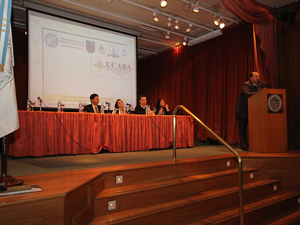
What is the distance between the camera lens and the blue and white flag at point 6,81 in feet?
4.75

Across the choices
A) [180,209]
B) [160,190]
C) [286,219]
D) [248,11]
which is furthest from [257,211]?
[248,11]

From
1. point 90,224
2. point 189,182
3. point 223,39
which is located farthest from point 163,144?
point 223,39

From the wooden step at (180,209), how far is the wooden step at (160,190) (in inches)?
2.6

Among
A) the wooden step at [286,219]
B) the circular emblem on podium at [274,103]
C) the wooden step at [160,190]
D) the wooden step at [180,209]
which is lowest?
the wooden step at [286,219]

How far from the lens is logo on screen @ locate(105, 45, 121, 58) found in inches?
247

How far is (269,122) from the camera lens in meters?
3.85

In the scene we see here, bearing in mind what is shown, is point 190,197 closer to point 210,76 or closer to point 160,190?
point 160,190

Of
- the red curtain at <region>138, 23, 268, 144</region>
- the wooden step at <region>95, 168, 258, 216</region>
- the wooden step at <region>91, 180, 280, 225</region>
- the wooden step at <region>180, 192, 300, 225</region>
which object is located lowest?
the wooden step at <region>180, 192, 300, 225</region>

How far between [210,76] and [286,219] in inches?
191

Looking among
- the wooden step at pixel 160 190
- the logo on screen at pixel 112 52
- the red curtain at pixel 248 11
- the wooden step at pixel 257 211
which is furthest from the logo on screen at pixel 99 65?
the wooden step at pixel 257 211

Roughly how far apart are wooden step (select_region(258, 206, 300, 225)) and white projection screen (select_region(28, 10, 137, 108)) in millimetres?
4648

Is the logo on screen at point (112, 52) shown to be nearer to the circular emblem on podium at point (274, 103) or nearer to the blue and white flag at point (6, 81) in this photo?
the circular emblem on podium at point (274, 103)

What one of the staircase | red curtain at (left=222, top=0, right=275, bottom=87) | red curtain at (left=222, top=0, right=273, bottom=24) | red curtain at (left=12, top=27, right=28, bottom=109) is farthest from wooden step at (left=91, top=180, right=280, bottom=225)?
red curtain at (left=12, top=27, right=28, bottom=109)

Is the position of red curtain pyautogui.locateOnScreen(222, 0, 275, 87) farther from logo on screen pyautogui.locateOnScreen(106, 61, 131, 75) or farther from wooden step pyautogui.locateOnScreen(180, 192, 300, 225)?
logo on screen pyautogui.locateOnScreen(106, 61, 131, 75)
